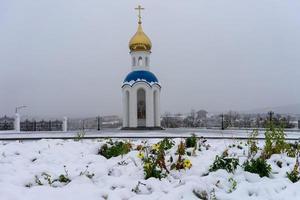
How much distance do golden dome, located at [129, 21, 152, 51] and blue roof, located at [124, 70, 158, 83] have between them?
1890mm

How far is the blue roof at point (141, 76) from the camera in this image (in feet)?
78.8

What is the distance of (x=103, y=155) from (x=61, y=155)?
2.65 ft

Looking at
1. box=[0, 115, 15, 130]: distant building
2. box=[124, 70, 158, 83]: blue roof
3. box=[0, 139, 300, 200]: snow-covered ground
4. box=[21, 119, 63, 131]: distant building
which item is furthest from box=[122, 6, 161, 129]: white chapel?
box=[0, 139, 300, 200]: snow-covered ground

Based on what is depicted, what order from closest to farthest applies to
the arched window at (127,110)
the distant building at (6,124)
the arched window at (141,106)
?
the arched window at (127,110), the arched window at (141,106), the distant building at (6,124)

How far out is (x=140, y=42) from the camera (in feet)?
82.2

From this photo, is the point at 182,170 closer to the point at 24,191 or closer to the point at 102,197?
the point at 102,197

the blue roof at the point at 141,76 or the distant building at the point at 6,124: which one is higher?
the blue roof at the point at 141,76

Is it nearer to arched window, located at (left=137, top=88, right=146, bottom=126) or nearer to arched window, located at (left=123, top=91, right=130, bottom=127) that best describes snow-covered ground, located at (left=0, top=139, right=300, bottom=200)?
arched window, located at (left=123, top=91, right=130, bottom=127)

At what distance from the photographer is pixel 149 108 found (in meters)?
24.1

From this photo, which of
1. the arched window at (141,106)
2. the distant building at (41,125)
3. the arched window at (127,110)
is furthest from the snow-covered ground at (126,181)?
the distant building at (41,125)

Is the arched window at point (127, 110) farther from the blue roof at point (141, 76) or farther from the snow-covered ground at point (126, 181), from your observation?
the snow-covered ground at point (126, 181)

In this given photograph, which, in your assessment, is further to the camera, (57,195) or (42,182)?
(42,182)

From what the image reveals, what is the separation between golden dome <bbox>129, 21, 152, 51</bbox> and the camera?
82.1 ft

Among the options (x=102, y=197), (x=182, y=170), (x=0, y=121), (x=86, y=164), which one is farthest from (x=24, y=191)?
(x=0, y=121)
